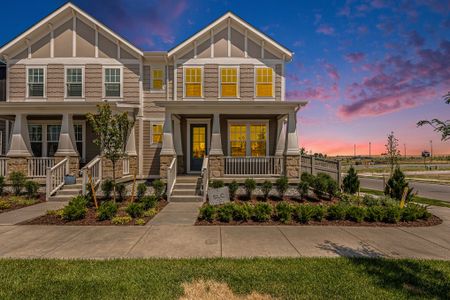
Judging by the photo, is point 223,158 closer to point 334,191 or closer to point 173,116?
point 173,116

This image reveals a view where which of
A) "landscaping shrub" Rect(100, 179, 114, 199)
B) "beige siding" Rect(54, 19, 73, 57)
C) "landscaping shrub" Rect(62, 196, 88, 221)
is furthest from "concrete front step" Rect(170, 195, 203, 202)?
"beige siding" Rect(54, 19, 73, 57)

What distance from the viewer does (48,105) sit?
11.7 m

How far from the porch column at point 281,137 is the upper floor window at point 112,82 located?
9090 mm

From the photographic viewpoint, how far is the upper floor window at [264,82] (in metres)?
13.8

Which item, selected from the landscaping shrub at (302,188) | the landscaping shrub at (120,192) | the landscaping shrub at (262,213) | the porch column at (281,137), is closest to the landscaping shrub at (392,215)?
the landscaping shrub at (302,188)

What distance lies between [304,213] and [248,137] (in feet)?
23.6

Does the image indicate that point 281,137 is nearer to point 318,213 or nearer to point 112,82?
point 318,213

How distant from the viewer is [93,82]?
13.6 meters

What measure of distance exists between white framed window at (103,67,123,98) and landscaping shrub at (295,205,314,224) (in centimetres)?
1119

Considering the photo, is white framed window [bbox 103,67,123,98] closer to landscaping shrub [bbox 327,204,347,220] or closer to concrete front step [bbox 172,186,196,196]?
concrete front step [bbox 172,186,196,196]

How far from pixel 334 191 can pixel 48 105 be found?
1369 centimetres

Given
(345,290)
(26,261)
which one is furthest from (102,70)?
(345,290)

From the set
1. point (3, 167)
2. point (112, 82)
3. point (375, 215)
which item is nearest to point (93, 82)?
point (112, 82)

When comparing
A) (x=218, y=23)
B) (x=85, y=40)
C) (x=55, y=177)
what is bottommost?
→ (x=55, y=177)
